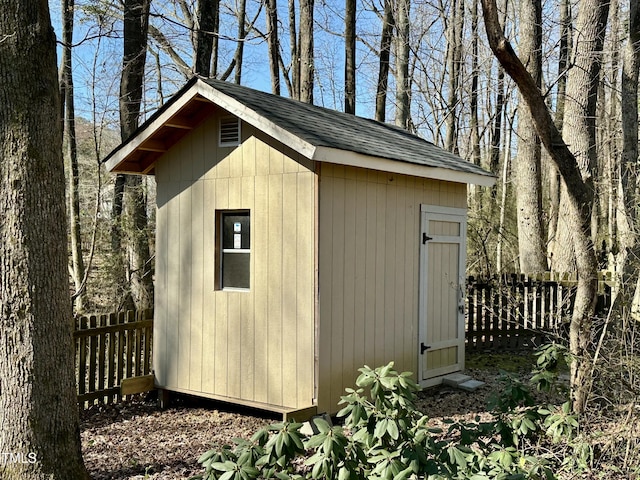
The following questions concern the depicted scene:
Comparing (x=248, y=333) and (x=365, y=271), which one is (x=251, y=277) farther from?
(x=365, y=271)

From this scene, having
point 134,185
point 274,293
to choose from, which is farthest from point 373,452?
point 134,185

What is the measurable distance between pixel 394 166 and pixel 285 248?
1.67 m

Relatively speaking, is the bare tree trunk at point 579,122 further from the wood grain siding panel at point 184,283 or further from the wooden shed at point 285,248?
the wood grain siding panel at point 184,283

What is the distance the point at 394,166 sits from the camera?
739cm

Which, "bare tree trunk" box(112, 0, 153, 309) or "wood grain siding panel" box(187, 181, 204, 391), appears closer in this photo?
"wood grain siding panel" box(187, 181, 204, 391)

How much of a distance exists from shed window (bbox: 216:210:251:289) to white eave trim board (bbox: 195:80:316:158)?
3.77ft

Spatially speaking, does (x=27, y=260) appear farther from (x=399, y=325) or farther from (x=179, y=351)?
(x=399, y=325)

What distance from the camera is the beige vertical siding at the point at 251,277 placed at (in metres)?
6.73

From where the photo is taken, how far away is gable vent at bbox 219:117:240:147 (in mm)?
7379

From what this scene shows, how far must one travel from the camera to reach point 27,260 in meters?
4.74

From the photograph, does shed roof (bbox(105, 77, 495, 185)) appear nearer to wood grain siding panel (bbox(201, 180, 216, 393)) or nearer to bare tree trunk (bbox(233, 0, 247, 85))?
wood grain siding panel (bbox(201, 180, 216, 393))

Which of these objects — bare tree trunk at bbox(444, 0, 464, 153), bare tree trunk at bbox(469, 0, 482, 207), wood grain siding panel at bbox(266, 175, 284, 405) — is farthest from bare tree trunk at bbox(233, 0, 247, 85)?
wood grain siding panel at bbox(266, 175, 284, 405)

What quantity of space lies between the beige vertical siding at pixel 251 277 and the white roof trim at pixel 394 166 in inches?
13.4

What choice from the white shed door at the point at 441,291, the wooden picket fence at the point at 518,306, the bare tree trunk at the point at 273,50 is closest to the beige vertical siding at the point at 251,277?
the white shed door at the point at 441,291
